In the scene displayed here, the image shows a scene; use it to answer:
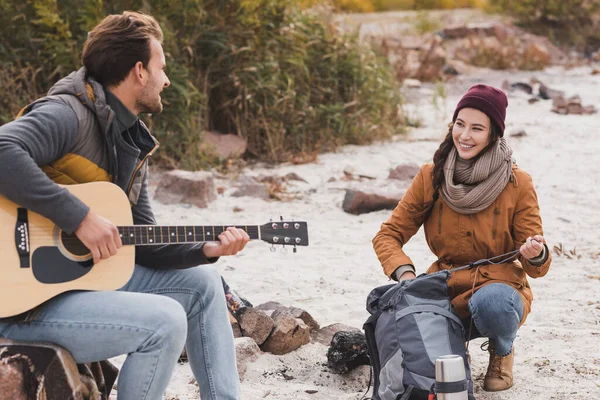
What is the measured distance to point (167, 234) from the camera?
3195 millimetres

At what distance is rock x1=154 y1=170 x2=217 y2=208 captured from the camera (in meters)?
7.03

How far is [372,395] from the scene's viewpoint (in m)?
3.64

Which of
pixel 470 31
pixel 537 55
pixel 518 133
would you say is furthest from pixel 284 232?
pixel 470 31

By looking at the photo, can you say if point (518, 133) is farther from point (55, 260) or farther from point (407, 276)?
point (55, 260)

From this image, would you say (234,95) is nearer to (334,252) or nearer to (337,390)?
(334,252)

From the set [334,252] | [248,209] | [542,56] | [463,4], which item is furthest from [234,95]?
[463,4]

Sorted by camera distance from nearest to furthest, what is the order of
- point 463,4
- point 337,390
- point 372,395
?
point 372,395, point 337,390, point 463,4

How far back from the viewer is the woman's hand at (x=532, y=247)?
137 inches

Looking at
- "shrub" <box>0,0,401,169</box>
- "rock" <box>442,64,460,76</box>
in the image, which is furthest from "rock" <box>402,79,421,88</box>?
"shrub" <box>0,0,401,169</box>

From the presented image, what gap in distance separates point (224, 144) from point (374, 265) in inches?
125

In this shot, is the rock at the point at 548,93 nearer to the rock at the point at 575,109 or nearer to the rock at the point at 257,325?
the rock at the point at 575,109

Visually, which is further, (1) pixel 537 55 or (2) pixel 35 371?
(1) pixel 537 55

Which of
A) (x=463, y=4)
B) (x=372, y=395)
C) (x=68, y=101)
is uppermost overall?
(x=68, y=101)

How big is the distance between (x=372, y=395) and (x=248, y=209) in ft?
11.5
